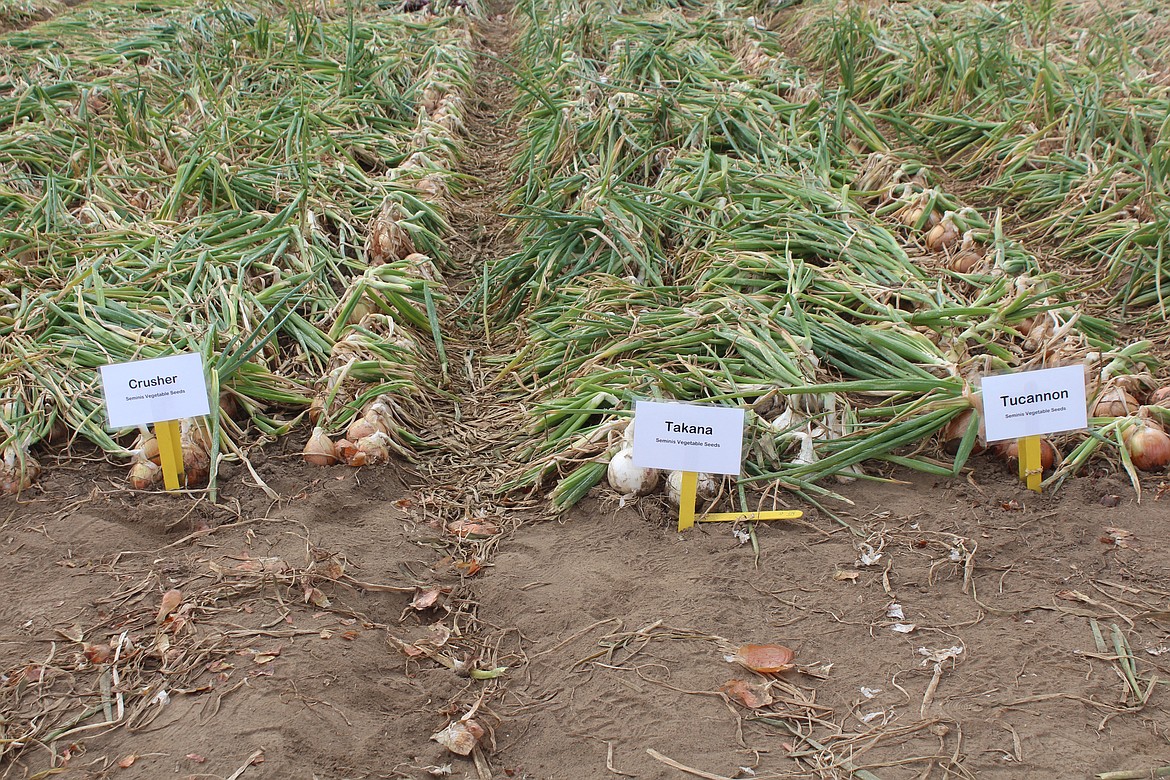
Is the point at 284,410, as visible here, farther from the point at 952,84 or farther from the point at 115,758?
the point at 952,84

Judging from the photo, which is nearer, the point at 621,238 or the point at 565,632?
the point at 565,632

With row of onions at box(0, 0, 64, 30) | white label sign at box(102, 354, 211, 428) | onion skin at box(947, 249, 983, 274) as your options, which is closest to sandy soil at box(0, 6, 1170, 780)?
white label sign at box(102, 354, 211, 428)

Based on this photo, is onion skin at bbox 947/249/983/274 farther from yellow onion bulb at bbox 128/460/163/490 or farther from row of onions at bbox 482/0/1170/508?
yellow onion bulb at bbox 128/460/163/490

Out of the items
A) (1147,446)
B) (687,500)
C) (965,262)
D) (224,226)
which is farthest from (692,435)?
(224,226)

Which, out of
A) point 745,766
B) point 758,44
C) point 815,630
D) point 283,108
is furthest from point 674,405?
point 758,44

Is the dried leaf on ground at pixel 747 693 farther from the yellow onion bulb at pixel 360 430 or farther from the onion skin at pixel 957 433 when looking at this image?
the yellow onion bulb at pixel 360 430

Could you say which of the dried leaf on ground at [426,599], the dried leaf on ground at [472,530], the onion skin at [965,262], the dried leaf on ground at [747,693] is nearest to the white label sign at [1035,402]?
the dried leaf on ground at [747,693]

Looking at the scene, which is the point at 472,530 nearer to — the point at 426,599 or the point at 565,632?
the point at 426,599

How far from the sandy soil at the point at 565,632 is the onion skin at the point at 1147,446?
79 mm

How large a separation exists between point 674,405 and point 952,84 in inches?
121

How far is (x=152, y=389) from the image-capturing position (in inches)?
86.0

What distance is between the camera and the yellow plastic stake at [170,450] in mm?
2215

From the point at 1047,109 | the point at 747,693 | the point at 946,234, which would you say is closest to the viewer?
the point at 747,693

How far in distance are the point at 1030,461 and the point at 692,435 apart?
80cm
